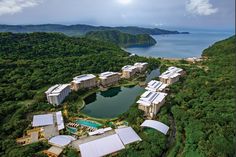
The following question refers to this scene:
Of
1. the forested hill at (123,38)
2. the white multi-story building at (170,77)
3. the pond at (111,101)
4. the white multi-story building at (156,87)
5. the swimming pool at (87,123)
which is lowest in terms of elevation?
the swimming pool at (87,123)

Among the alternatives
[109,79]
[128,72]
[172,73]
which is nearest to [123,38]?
[128,72]

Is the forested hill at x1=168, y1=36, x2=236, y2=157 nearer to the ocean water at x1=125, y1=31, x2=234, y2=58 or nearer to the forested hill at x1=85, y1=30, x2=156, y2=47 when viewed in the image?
the ocean water at x1=125, y1=31, x2=234, y2=58

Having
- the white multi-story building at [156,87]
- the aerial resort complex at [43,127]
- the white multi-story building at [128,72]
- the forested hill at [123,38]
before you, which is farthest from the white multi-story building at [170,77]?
the forested hill at [123,38]

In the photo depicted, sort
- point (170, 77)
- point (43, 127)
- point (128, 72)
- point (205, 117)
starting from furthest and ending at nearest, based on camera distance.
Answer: point (128, 72) < point (170, 77) < point (43, 127) < point (205, 117)

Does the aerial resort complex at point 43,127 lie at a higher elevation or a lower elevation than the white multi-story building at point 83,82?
lower

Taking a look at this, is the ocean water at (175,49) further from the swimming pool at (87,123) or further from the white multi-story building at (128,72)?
the swimming pool at (87,123)

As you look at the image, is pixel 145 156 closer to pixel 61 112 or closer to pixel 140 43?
pixel 61 112

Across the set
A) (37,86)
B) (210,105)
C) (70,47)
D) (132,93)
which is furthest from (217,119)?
(70,47)

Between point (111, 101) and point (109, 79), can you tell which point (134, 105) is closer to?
point (111, 101)
